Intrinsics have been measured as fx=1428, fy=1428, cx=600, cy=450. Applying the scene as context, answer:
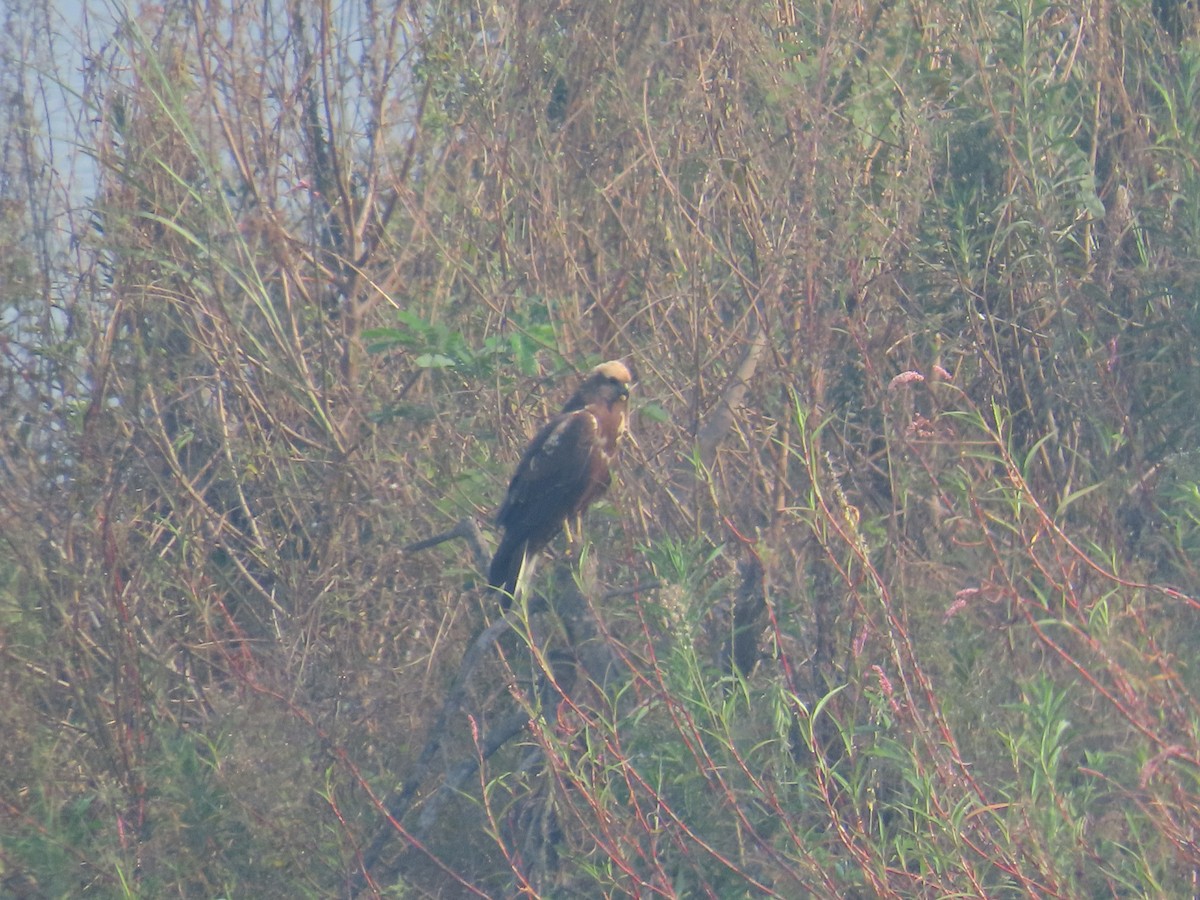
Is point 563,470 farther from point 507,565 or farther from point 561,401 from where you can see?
point 561,401

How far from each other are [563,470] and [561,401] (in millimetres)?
832

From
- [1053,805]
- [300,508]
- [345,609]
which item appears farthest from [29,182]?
[1053,805]

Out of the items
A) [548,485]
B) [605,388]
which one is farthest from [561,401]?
[548,485]

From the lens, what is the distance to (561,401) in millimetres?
5410

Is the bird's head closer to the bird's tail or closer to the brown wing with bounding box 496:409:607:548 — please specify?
the brown wing with bounding box 496:409:607:548

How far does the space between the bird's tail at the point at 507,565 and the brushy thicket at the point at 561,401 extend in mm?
132

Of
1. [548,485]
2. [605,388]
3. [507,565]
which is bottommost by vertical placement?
[507,565]

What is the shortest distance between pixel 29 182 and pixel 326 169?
1.23m

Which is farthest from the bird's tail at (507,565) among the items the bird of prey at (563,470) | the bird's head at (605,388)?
the bird's head at (605,388)

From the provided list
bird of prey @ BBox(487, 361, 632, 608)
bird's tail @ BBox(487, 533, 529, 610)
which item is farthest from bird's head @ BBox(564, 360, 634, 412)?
bird's tail @ BBox(487, 533, 529, 610)

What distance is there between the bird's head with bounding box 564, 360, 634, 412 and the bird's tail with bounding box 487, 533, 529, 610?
0.52 m

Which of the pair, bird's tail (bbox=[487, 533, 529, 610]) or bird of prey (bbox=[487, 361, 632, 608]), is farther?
bird of prey (bbox=[487, 361, 632, 608])

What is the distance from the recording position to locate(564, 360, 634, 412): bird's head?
15.7ft

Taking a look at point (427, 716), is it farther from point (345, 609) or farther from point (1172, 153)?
point (1172, 153)
